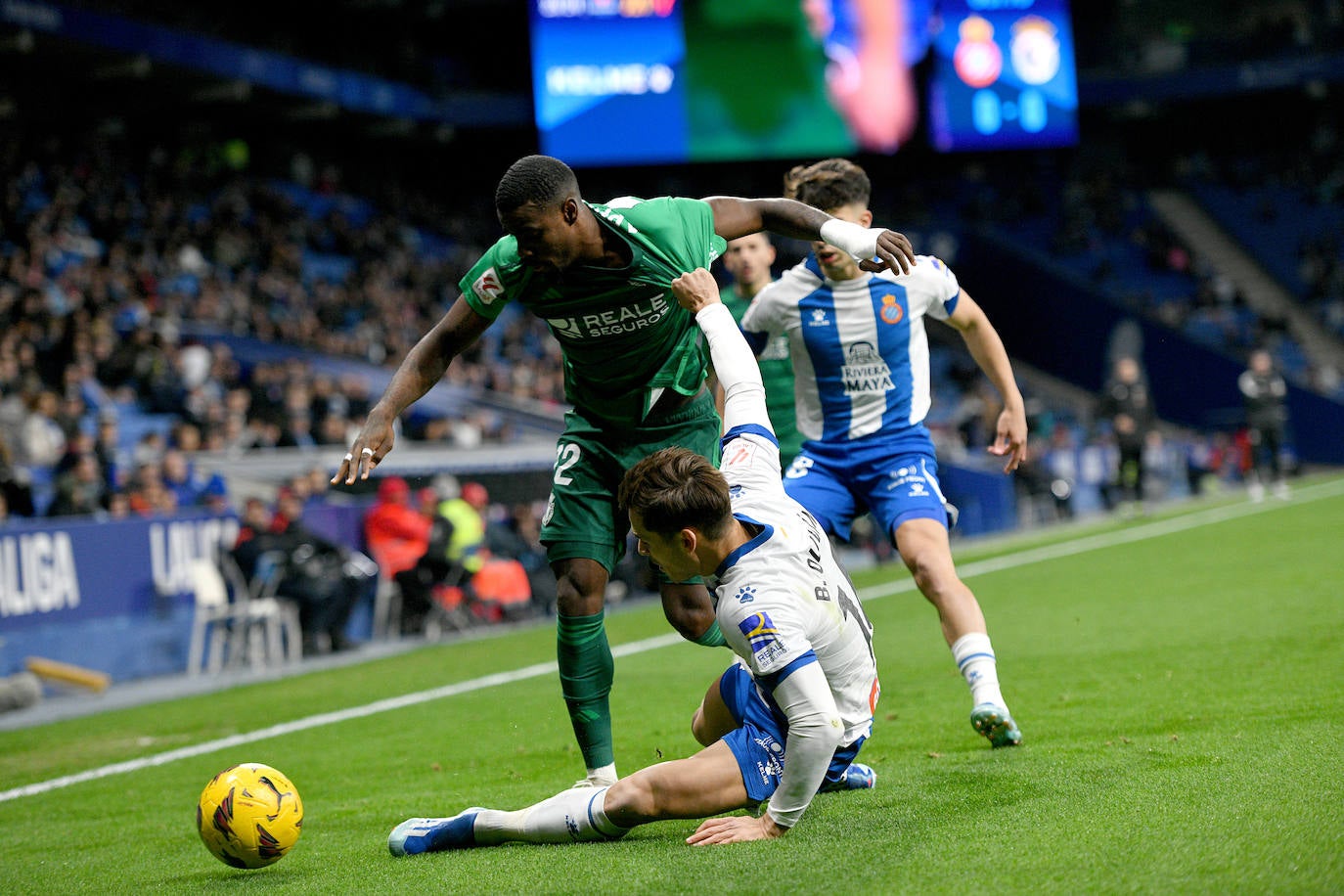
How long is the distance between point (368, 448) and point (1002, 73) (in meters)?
31.8

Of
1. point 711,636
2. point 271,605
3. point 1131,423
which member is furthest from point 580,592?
point 1131,423

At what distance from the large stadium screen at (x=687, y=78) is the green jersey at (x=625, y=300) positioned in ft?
88.2

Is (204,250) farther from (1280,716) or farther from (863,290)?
(1280,716)

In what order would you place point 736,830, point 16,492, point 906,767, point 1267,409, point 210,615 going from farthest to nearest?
1. point 1267,409
2. point 210,615
3. point 16,492
4. point 906,767
5. point 736,830

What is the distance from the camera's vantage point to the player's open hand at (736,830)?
398cm

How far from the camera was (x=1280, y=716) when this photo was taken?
5.33m

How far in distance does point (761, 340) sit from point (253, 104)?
25900 millimetres

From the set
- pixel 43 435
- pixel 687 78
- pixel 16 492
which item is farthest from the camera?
pixel 687 78

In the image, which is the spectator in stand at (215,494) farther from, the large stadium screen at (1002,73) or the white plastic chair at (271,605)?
the large stadium screen at (1002,73)

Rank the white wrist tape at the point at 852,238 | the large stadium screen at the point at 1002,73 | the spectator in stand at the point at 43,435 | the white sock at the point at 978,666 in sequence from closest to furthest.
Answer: the white wrist tape at the point at 852,238 < the white sock at the point at 978,666 < the spectator in stand at the point at 43,435 < the large stadium screen at the point at 1002,73

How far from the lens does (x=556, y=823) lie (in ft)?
14.1

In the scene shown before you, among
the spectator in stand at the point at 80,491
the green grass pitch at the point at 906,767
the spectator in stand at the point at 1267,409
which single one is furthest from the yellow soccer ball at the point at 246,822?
the spectator in stand at the point at 1267,409

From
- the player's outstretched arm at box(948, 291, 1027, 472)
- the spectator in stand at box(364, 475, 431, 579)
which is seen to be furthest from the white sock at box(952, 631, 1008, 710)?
the spectator in stand at box(364, 475, 431, 579)

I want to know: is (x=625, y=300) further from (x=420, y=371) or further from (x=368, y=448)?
(x=368, y=448)
